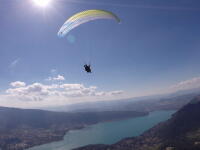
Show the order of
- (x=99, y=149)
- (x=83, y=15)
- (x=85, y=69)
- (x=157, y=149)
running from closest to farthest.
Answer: (x=83, y=15) < (x=85, y=69) < (x=157, y=149) < (x=99, y=149)

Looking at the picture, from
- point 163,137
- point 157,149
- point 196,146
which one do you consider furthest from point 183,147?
point 163,137

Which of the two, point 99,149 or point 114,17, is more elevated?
point 114,17

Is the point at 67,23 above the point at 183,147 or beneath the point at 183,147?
above

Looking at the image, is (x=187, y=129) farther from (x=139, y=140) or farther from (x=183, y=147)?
(x=183, y=147)

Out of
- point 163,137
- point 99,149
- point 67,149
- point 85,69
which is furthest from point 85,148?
point 85,69

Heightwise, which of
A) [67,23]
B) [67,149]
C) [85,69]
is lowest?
[67,149]

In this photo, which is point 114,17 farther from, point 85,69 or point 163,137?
point 163,137

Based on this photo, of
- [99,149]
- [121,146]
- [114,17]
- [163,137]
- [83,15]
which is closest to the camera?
[83,15]

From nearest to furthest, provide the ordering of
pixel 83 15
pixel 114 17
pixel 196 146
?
pixel 83 15, pixel 114 17, pixel 196 146

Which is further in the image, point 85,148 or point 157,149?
point 85,148
